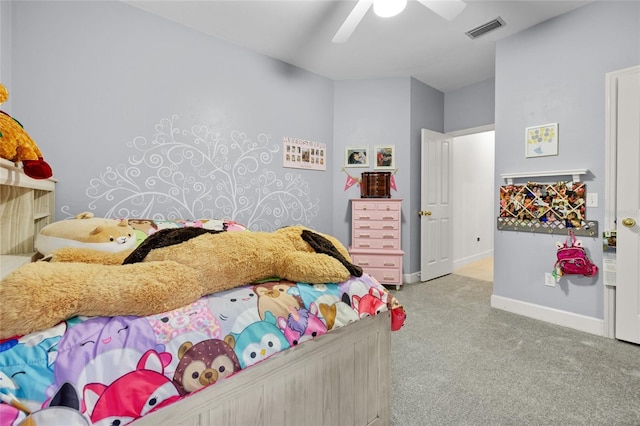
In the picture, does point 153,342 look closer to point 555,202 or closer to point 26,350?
point 26,350

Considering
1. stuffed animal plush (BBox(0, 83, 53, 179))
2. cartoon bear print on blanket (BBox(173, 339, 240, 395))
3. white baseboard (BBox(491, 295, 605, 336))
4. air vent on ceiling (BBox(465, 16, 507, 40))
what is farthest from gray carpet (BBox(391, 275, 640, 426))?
air vent on ceiling (BBox(465, 16, 507, 40))

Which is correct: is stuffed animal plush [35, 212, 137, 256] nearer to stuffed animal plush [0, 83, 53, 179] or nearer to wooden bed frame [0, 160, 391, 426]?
wooden bed frame [0, 160, 391, 426]

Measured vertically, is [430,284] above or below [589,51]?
below

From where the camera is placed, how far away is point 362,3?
179 cm

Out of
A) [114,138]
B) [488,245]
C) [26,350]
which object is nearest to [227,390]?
[26,350]

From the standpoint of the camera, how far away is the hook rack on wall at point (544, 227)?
233 centimetres

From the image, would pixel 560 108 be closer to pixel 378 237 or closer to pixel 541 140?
pixel 541 140

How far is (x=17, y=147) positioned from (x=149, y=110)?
140 centimetres

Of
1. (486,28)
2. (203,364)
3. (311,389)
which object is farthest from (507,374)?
(486,28)

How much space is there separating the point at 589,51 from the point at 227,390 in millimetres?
3441

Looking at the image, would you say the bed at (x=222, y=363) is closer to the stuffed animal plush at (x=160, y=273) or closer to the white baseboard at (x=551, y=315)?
the stuffed animal plush at (x=160, y=273)

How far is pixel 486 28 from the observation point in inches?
107

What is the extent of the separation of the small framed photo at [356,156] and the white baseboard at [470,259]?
7.46 feet

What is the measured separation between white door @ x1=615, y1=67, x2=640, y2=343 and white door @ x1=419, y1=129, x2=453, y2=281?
188 centimetres
